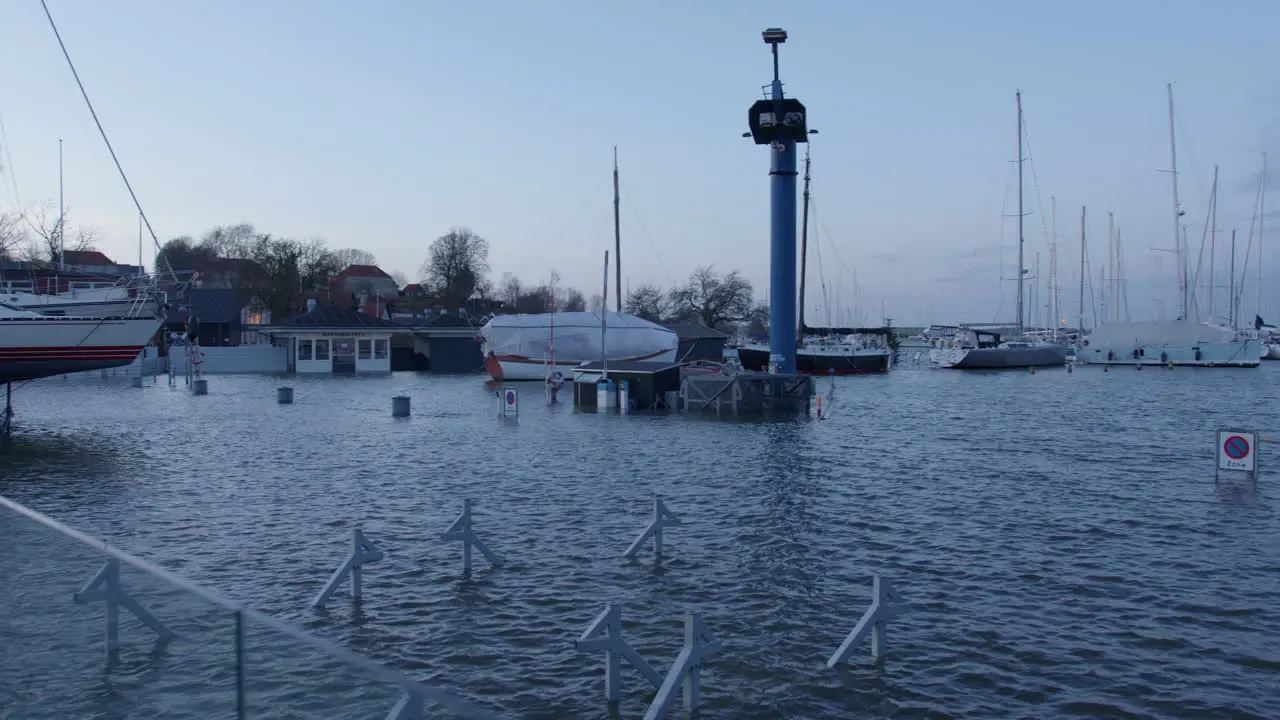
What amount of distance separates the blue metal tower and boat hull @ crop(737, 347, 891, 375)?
29077 mm

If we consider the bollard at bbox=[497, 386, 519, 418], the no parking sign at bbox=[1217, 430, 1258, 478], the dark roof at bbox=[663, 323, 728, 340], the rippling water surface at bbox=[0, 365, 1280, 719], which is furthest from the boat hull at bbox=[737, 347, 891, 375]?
the no parking sign at bbox=[1217, 430, 1258, 478]

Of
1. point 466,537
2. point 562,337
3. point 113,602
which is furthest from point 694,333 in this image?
point 113,602

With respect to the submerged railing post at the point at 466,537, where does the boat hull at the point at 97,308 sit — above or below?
above

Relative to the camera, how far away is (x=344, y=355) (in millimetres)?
62469

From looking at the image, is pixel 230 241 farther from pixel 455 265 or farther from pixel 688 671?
pixel 688 671

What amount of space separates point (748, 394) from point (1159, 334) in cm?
6667

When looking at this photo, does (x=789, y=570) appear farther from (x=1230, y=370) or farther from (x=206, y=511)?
(x=1230, y=370)

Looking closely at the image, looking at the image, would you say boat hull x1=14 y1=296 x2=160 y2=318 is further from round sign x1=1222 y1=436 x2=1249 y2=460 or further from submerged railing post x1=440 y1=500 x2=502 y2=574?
round sign x1=1222 y1=436 x2=1249 y2=460

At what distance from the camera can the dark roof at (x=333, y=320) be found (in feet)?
203

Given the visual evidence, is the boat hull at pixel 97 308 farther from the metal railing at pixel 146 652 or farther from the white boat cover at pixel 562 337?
the metal railing at pixel 146 652

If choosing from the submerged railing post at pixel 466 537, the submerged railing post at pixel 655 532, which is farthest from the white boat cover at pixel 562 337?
the submerged railing post at pixel 466 537

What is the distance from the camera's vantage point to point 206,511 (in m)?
15.4

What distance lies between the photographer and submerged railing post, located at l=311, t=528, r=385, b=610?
10320 mm

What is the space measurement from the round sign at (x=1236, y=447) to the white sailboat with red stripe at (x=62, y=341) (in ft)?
92.6
